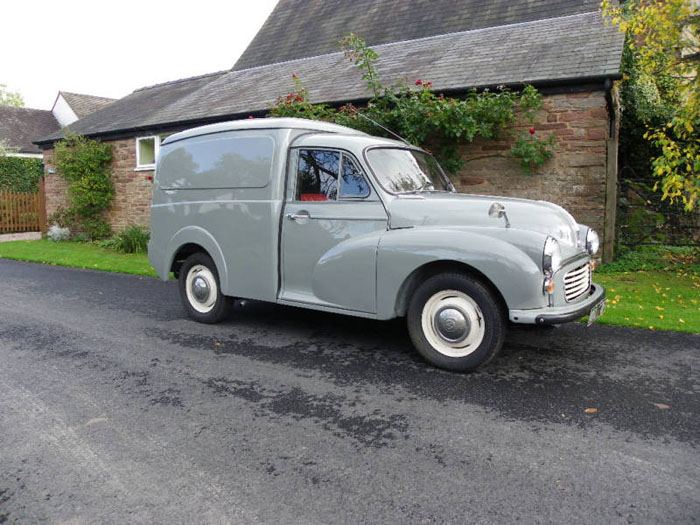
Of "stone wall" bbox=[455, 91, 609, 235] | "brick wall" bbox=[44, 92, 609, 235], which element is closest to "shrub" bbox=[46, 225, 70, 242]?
"brick wall" bbox=[44, 92, 609, 235]

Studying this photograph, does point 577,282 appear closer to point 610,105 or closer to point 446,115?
point 446,115

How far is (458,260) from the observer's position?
4180 millimetres

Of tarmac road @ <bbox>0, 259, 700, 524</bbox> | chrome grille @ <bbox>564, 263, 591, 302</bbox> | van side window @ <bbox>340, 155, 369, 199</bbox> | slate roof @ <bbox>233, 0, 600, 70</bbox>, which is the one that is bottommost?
tarmac road @ <bbox>0, 259, 700, 524</bbox>

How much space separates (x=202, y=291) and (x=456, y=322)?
312cm

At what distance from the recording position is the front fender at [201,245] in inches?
224

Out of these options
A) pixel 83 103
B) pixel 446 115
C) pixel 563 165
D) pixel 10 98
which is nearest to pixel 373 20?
pixel 446 115

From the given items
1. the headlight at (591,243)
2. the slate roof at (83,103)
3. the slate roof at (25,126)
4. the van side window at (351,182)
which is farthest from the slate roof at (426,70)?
the slate roof at (83,103)

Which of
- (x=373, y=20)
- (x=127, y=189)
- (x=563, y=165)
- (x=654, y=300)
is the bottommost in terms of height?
(x=654, y=300)

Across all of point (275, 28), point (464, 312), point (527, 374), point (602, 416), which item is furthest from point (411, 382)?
point (275, 28)

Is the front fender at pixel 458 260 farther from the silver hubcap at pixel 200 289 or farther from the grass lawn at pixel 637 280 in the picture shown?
the grass lawn at pixel 637 280

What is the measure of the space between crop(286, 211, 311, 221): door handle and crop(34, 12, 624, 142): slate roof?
5782mm

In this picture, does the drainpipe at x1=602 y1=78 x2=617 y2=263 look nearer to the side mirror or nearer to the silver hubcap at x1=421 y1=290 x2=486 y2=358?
the side mirror

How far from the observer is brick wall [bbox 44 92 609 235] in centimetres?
881

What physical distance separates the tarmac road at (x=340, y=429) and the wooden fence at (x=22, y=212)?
15.0m
